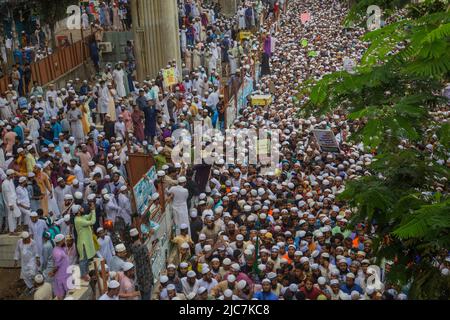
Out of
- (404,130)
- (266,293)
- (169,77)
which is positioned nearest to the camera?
(404,130)

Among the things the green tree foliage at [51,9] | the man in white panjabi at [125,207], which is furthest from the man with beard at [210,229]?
the green tree foliage at [51,9]

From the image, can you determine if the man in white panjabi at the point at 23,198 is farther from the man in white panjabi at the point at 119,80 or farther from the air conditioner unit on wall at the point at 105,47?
the air conditioner unit on wall at the point at 105,47

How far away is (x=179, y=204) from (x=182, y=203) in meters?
0.05

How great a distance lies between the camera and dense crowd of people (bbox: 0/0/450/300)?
8.95 m

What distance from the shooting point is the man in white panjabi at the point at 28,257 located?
31.7 ft

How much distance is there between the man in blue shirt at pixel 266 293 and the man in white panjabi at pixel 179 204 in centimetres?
260

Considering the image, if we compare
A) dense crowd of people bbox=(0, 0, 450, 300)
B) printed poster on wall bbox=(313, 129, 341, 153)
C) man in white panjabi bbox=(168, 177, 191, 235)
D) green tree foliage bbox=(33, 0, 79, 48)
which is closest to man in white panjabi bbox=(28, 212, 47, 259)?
dense crowd of people bbox=(0, 0, 450, 300)

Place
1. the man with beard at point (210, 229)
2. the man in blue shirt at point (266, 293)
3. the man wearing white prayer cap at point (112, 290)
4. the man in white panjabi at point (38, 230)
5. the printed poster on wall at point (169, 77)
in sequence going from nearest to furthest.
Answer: the man wearing white prayer cap at point (112, 290) < the man in blue shirt at point (266, 293) < the man in white panjabi at point (38, 230) < the man with beard at point (210, 229) < the printed poster on wall at point (169, 77)

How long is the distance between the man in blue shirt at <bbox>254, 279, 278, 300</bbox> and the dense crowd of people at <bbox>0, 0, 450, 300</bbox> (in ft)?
0.06

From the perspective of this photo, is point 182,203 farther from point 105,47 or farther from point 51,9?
point 105,47

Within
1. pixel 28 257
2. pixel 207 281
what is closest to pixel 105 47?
pixel 28 257

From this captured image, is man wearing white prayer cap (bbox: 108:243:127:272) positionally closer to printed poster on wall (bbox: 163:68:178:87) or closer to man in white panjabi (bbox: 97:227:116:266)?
man in white panjabi (bbox: 97:227:116:266)

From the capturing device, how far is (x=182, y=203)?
36.0 ft

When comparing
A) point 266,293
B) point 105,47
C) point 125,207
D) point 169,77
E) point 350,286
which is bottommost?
point 350,286
